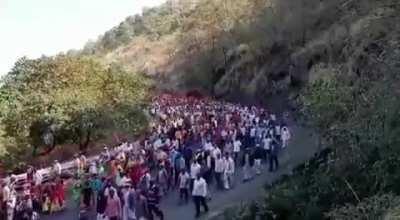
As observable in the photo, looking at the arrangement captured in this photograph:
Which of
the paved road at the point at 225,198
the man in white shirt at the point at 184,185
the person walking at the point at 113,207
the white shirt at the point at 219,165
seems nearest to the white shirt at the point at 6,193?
the paved road at the point at 225,198

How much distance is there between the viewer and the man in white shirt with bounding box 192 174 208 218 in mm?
16875

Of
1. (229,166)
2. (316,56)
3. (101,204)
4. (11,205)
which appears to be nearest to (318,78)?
(229,166)

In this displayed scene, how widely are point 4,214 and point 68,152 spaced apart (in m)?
17.8

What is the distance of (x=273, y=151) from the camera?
74.5 ft

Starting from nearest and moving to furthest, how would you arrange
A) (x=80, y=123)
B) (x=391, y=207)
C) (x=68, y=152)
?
(x=391, y=207) → (x=80, y=123) → (x=68, y=152)

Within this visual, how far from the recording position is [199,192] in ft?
56.1

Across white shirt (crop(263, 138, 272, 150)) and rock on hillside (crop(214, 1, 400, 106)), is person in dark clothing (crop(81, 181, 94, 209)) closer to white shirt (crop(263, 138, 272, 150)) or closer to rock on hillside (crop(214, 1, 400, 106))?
white shirt (crop(263, 138, 272, 150))

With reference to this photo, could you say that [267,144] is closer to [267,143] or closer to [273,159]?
[267,143]

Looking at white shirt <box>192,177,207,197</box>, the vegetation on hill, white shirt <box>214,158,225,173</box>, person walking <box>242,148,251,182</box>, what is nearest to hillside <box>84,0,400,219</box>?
white shirt <box>192,177,207,197</box>

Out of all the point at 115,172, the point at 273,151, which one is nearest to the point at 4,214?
the point at 115,172

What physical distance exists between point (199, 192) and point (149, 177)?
187cm

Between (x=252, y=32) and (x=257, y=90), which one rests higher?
(x=252, y=32)

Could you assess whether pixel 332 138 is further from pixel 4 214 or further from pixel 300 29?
pixel 300 29

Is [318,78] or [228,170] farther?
[228,170]
